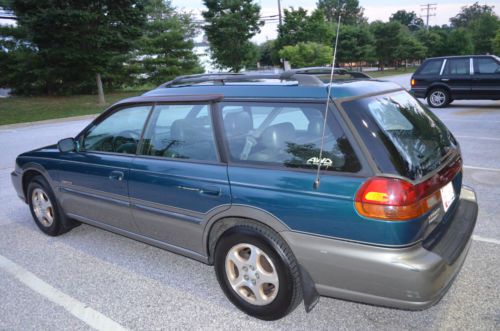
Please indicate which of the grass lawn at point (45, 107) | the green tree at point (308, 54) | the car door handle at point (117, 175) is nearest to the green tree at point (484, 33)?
the green tree at point (308, 54)

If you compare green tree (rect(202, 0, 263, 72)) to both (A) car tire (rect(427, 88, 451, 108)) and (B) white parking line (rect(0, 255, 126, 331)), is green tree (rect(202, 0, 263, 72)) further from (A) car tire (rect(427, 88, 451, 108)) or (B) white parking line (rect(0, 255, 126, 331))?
(B) white parking line (rect(0, 255, 126, 331))

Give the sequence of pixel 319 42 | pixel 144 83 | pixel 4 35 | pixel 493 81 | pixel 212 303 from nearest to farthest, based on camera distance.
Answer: pixel 212 303 → pixel 493 81 → pixel 4 35 → pixel 144 83 → pixel 319 42

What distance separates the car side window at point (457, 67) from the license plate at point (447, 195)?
39.0 ft

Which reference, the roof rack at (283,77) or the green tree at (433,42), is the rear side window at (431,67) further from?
the green tree at (433,42)

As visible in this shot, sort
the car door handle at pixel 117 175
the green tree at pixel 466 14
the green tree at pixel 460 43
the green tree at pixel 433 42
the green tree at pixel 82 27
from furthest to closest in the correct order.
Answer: the green tree at pixel 466 14, the green tree at pixel 433 42, the green tree at pixel 460 43, the green tree at pixel 82 27, the car door handle at pixel 117 175

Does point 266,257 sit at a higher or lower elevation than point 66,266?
higher

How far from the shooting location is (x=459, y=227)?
2820 millimetres

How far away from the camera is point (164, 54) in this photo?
28156mm

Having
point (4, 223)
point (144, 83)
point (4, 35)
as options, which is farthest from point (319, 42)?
point (4, 223)

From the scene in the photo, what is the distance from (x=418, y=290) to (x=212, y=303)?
149 cm

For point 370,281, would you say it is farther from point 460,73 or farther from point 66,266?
point 460,73

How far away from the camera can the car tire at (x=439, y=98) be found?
13.7 metres

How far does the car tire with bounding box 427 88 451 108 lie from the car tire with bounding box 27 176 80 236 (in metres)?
12.7

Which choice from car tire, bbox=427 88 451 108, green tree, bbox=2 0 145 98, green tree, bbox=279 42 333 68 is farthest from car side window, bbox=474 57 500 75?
green tree, bbox=279 42 333 68
